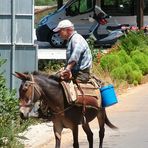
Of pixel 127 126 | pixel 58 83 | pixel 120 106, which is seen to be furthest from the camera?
pixel 120 106

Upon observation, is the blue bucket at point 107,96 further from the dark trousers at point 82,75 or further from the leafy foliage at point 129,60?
the leafy foliage at point 129,60

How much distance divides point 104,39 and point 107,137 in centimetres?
2002

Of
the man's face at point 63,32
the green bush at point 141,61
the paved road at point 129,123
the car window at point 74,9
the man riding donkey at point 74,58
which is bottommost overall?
the paved road at point 129,123

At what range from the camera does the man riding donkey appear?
967cm

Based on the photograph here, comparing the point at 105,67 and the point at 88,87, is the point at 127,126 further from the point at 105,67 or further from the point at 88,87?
the point at 105,67

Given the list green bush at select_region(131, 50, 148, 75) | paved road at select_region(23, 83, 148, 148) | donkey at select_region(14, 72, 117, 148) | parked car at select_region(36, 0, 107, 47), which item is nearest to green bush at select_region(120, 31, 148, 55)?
green bush at select_region(131, 50, 148, 75)

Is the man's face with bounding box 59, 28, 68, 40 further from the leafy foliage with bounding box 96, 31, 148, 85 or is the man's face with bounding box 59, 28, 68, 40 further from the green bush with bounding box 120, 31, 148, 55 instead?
the green bush with bounding box 120, 31, 148, 55

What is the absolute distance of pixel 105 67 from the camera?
2138 cm

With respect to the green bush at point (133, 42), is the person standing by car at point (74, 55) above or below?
above

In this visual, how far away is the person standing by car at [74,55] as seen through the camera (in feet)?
31.7

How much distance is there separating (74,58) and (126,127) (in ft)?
15.6

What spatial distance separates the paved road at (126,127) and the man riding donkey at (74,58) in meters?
2.19

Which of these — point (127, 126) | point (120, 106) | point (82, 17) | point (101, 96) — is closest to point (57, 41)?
point (82, 17)

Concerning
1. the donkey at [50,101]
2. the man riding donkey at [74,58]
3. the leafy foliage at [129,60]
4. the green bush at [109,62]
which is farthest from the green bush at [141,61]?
the donkey at [50,101]
